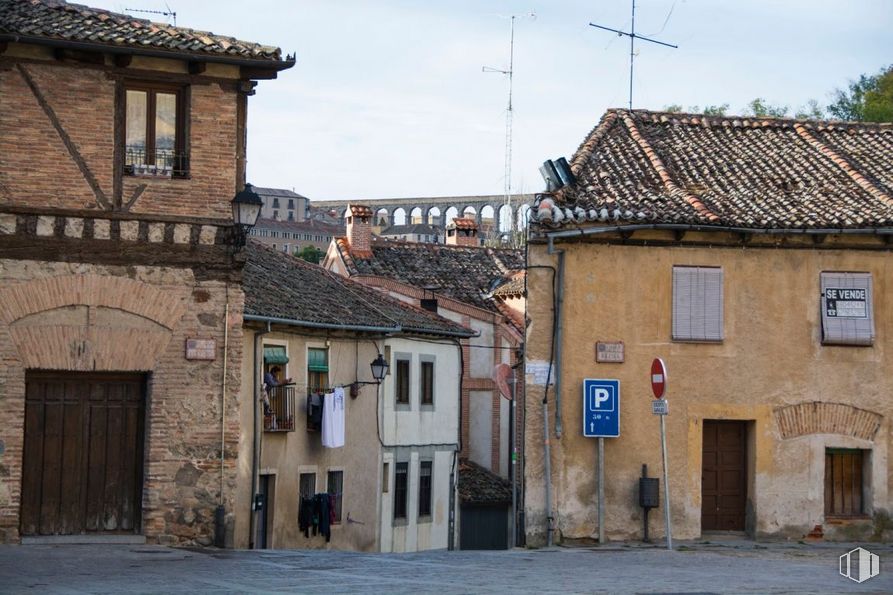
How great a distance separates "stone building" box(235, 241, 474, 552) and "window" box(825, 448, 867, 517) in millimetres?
9802

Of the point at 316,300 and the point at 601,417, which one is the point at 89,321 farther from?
the point at 316,300

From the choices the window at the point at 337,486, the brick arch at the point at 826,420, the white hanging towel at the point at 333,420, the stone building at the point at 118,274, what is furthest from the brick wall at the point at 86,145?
the window at the point at 337,486

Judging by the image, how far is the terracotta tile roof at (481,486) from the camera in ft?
133

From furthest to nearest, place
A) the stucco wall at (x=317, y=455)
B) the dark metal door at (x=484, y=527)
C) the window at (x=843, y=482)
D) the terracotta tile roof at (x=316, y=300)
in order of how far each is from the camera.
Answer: the dark metal door at (x=484, y=527) → the terracotta tile roof at (x=316, y=300) → the stucco wall at (x=317, y=455) → the window at (x=843, y=482)

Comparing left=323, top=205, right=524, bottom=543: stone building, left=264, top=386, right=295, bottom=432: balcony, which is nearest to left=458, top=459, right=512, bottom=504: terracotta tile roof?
left=323, top=205, right=524, bottom=543: stone building

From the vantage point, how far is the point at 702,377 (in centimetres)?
2284

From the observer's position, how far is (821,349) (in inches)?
911

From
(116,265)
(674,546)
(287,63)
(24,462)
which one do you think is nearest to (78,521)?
(24,462)

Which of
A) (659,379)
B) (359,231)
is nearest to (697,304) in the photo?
(659,379)

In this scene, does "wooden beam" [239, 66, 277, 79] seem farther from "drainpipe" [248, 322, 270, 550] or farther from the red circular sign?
"drainpipe" [248, 322, 270, 550]

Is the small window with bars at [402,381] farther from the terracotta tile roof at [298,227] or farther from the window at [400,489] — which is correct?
the terracotta tile roof at [298,227]

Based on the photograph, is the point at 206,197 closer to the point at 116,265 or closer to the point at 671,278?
the point at 116,265

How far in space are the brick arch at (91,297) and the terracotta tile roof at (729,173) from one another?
19.7 ft

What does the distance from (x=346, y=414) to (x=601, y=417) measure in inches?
392
